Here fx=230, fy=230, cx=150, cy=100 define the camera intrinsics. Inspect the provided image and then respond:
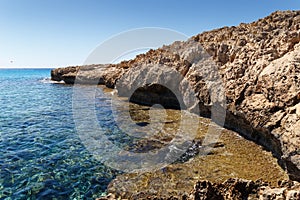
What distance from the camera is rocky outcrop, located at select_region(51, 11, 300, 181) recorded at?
40.2 feet

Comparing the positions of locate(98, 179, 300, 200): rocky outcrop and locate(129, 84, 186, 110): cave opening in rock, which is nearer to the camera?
locate(98, 179, 300, 200): rocky outcrop

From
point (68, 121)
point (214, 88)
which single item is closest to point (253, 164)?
point (214, 88)

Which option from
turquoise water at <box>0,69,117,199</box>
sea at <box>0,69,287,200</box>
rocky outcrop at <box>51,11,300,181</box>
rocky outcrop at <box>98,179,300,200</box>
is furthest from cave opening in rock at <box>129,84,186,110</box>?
rocky outcrop at <box>98,179,300,200</box>

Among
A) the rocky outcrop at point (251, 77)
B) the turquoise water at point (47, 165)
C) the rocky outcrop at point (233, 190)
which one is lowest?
the turquoise water at point (47, 165)

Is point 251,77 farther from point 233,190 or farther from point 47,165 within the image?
point 47,165

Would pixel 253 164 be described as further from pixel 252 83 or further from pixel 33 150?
pixel 33 150

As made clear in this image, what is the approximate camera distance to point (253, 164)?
12.2 metres

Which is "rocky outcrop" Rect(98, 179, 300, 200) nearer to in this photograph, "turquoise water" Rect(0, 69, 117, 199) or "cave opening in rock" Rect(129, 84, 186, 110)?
"turquoise water" Rect(0, 69, 117, 199)

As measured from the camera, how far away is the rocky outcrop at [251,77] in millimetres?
12250

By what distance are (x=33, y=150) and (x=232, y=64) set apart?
16314mm

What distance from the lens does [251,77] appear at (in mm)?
16547

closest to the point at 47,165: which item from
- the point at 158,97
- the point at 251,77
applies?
the point at 251,77

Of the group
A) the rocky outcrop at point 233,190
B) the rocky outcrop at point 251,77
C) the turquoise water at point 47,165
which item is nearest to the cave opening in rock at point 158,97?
the rocky outcrop at point 251,77

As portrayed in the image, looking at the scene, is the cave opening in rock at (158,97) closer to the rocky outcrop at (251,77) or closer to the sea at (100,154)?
the rocky outcrop at (251,77)
